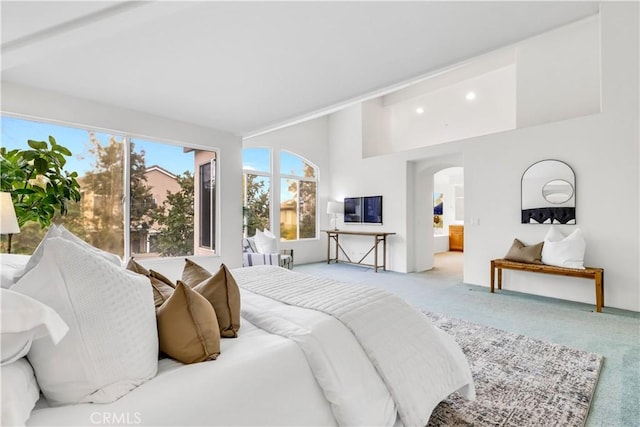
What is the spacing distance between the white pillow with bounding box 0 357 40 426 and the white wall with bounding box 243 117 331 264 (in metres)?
6.08

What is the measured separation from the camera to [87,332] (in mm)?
922

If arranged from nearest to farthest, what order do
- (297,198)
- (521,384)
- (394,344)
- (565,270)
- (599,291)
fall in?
(394,344) < (521,384) < (599,291) < (565,270) < (297,198)

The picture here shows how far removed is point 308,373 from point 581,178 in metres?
4.59

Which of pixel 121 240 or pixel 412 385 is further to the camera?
pixel 121 240

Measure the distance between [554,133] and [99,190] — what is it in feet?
19.5

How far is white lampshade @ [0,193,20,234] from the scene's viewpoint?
2.05 m

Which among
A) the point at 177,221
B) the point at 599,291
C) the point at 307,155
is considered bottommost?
the point at 599,291

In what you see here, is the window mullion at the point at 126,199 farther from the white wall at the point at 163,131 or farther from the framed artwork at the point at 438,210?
the framed artwork at the point at 438,210

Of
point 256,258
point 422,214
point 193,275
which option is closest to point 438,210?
point 422,214

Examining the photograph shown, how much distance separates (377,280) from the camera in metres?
5.58

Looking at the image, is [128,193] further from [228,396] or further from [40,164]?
[228,396]

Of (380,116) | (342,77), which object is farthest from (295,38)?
(380,116)

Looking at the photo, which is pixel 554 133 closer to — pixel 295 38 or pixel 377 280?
pixel 377 280

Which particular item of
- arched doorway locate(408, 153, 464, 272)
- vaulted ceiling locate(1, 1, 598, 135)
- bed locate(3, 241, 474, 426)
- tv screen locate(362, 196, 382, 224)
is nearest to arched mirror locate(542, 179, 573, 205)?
arched doorway locate(408, 153, 464, 272)
